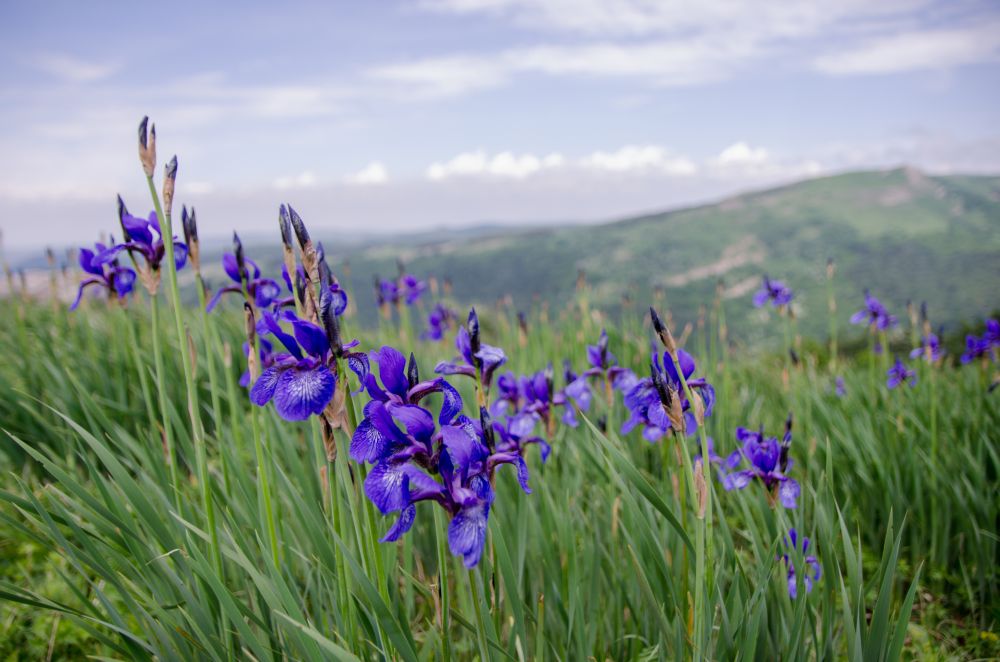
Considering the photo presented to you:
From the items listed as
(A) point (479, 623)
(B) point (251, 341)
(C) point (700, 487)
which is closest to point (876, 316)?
(C) point (700, 487)

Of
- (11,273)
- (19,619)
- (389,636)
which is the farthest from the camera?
(11,273)

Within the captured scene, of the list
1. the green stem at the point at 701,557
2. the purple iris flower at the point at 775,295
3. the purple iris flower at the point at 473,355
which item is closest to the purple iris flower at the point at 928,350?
the purple iris flower at the point at 775,295

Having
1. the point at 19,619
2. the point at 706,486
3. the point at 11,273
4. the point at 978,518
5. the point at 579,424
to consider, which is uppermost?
the point at 11,273

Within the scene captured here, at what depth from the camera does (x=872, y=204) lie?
119 m

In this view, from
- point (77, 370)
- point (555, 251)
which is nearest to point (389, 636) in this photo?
point (77, 370)

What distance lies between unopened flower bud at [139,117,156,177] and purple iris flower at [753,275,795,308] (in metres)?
5.54

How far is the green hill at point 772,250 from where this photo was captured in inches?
3110

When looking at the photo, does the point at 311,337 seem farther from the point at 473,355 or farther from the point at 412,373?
the point at 473,355

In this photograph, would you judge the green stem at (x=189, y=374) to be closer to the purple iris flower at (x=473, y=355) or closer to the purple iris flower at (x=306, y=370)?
the purple iris flower at (x=306, y=370)

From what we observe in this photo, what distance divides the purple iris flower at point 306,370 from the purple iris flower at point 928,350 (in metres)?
5.79

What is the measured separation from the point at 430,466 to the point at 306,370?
18.5 inches

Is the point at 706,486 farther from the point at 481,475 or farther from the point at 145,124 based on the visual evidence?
the point at 145,124

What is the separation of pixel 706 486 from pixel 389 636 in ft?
3.65

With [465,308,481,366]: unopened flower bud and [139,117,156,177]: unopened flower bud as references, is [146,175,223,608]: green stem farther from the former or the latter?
[465,308,481,366]: unopened flower bud
